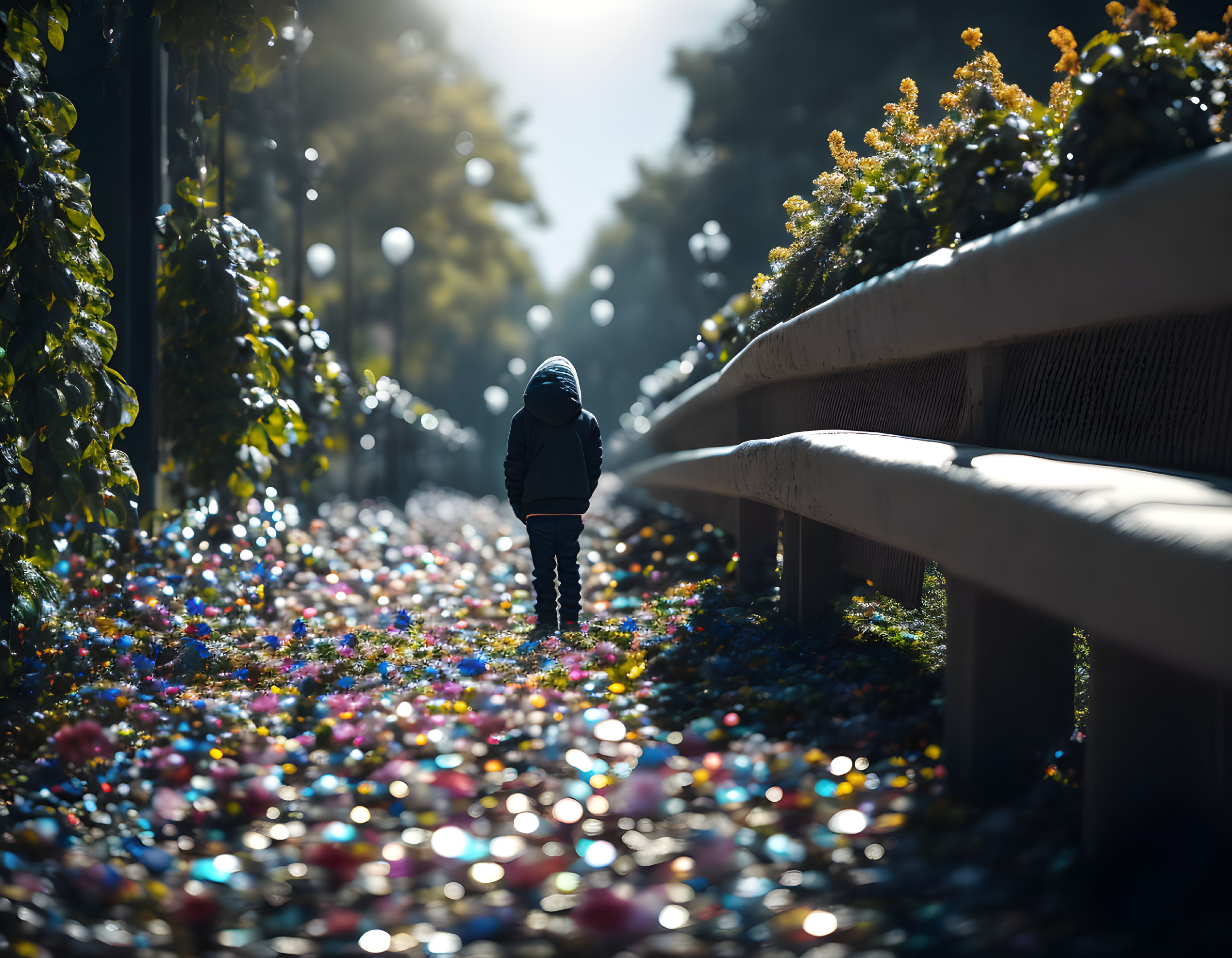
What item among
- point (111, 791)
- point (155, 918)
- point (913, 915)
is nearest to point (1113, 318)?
point (913, 915)

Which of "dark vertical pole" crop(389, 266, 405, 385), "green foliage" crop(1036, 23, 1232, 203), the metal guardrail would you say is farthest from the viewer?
"dark vertical pole" crop(389, 266, 405, 385)

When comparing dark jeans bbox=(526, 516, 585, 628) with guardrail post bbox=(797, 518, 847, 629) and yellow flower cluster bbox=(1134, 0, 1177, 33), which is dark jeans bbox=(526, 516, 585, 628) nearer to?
guardrail post bbox=(797, 518, 847, 629)

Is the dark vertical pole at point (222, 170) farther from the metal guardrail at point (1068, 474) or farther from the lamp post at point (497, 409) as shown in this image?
the lamp post at point (497, 409)

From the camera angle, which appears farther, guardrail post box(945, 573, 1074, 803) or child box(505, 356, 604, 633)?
child box(505, 356, 604, 633)

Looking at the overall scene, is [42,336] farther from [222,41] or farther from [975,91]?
A: [222,41]

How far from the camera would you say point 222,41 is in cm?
722

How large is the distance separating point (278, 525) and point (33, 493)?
3693 millimetres

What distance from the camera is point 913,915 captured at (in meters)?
2.15

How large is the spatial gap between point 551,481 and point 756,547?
1319 mm

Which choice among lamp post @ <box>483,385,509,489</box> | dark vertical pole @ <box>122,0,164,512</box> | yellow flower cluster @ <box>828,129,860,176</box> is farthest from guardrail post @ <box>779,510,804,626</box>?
lamp post @ <box>483,385,509,489</box>

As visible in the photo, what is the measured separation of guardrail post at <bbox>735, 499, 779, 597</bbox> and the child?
95 cm

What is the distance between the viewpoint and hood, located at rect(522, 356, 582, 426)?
6.29m

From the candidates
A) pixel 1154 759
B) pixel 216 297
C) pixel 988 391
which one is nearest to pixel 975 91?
pixel 988 391

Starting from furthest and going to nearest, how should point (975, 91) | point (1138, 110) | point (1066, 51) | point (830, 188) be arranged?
point (830, 188) < point (975, 91) < point (1066, 51) < point (1138, 110)
